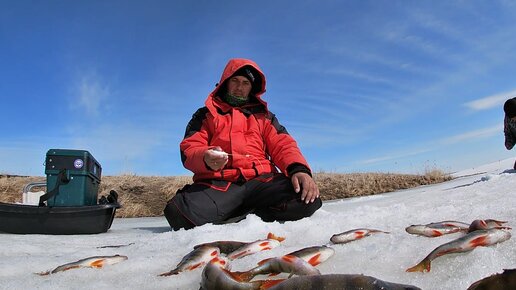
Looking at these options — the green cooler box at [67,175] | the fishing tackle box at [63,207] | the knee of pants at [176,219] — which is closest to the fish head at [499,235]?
the knee of pants at [176,219]

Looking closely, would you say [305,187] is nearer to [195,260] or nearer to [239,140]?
[239,140]

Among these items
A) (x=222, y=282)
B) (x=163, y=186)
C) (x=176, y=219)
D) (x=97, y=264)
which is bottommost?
(x=163, y=186)

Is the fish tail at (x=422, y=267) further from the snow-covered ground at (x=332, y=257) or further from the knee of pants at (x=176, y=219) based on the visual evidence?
the knee of pants at (x=176, y=219)

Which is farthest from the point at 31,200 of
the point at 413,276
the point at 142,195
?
the point at 413,276

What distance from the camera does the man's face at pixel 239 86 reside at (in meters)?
4.46

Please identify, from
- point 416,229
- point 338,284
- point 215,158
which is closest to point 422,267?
point 338,284

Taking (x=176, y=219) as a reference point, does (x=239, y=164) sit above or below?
above

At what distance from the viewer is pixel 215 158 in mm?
3514

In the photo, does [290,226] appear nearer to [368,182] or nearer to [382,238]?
[382,238]

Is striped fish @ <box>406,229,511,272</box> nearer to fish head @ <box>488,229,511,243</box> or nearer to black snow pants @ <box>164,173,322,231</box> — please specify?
fish head @ <box>488,229,511,243</box>

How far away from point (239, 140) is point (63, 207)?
210 cm

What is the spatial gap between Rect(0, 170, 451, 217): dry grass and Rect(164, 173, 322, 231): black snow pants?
205 inches

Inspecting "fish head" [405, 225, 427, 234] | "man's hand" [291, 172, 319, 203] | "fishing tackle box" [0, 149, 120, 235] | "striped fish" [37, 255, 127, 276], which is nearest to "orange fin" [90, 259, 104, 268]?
"striped fish" [37, 255, 127, 276]

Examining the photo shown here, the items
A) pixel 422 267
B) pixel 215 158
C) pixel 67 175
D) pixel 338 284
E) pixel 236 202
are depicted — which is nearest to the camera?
pixel 338 284
